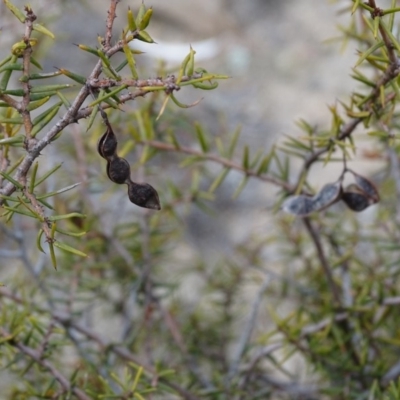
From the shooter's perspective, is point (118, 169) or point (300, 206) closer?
point (118, 169)

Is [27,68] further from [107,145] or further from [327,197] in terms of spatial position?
[327,197]

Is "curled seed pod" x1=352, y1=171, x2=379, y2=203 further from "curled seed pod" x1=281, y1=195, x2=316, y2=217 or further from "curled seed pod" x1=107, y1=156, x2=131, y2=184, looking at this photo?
"curled seed pod" x1=107, y1=156, x2=131, y2=184

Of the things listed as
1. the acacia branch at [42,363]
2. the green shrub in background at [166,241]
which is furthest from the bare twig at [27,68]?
the acacia branch at [42,363]

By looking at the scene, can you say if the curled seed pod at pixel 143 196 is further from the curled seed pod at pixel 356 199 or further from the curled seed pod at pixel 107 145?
the curled seed pod at pixel 356 199

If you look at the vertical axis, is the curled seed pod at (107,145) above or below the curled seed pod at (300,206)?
below

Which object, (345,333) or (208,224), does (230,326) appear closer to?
(345,333)

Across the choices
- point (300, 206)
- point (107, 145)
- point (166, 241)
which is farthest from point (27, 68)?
point (166, 241)

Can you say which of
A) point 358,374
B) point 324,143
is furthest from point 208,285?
point 324,143
